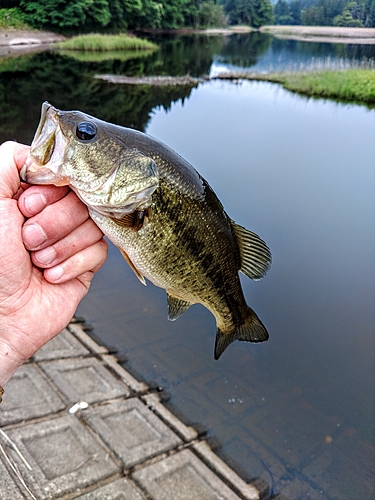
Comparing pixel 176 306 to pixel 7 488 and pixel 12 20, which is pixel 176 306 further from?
pixel 12 20

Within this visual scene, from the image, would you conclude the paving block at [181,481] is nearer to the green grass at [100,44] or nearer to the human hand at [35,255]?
the human hand at [35,255]

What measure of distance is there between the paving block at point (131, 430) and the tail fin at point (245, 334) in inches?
51.8

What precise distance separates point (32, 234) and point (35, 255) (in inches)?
5.4

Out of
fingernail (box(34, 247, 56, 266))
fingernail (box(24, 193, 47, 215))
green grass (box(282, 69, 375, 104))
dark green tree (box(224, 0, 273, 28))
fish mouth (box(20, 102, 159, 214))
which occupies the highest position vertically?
dark green tree (box(224, 0, 273, 28))

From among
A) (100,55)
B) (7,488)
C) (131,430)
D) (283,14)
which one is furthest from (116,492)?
(283,14)

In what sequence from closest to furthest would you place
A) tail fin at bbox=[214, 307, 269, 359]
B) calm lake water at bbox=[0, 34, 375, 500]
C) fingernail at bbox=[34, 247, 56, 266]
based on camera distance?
fingernail at bbox=[34, 247, 56, 266] → tail fin at bbox=[214, 307, 269, 359] → calm lake water at bbox=[0, 34, 375, 500]

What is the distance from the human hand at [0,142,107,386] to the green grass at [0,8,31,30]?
1690 inches

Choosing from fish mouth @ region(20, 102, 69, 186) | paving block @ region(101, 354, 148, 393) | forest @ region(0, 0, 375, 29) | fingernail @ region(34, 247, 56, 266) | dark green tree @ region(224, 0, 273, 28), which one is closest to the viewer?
fish mouth @ region(20, 102, 69, 186)

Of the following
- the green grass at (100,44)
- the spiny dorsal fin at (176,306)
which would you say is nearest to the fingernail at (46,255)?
the spiny dorsal fin at (176,306)

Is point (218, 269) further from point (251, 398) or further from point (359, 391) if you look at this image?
point (359, 391)

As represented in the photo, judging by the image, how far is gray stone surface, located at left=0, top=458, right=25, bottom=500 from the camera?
8.28 ft

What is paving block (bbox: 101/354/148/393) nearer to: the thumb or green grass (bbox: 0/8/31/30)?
the thumb

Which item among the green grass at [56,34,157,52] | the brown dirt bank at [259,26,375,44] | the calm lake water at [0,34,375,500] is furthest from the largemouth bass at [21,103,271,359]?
the brown dirt bank at [259,26,375,44]

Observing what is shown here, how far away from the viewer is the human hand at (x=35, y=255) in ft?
5.67
